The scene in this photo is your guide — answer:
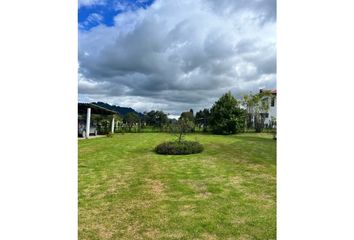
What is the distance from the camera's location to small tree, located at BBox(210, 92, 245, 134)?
16531 millimetres

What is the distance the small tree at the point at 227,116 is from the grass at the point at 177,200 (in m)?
9.89

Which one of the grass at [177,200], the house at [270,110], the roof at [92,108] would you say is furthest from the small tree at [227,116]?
the grass at [177,200]

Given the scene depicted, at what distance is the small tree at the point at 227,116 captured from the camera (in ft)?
54.2

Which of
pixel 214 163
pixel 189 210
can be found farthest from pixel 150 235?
pixel 214 163

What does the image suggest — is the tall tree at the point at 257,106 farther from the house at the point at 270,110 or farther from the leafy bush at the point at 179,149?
the leafy bush at the point at 179,149

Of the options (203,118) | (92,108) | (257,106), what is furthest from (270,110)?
(92,108)

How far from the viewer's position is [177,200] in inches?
143

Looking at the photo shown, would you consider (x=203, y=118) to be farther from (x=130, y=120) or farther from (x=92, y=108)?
(x=92, y=108)

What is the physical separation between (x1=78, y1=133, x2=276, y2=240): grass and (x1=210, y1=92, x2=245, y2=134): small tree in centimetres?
989

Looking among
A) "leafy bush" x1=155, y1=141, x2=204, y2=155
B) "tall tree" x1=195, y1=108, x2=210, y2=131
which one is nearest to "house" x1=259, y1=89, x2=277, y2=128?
"tall tree" x1=195, y1=108, x2=210, y2=131
